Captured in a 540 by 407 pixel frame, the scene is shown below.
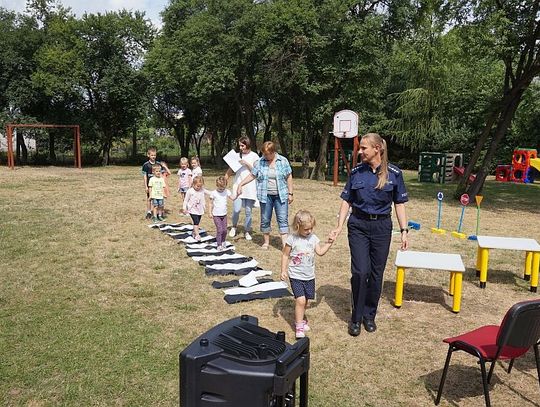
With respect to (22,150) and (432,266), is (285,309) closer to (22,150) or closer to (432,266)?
(432,266)

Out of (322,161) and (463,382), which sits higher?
(322,161)

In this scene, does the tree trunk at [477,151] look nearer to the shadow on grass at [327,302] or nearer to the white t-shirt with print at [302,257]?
the shadow on grass at [327,302]

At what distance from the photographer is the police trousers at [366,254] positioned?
176 inches

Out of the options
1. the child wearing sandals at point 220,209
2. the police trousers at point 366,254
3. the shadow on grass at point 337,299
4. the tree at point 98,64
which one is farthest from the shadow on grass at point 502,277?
the tree at point 98,64

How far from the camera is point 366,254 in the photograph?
4.50 metres

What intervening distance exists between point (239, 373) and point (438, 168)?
22418mm

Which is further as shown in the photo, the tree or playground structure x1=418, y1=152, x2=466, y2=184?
the tree

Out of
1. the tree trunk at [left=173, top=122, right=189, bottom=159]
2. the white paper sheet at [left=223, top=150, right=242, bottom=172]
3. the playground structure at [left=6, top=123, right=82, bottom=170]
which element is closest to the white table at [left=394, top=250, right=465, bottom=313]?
the white paper sheet at [left=223, top=150, right=242, bottom=172]

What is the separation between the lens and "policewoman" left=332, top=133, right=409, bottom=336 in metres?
4.42

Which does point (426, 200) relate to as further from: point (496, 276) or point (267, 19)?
point (267, 19)

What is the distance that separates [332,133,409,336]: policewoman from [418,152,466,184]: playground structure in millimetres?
19116

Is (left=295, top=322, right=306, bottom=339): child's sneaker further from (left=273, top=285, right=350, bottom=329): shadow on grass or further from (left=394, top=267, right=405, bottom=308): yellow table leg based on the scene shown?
(left=394, top=267, right=405, bottom=308): yellow table leg

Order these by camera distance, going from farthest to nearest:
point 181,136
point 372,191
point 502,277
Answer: point 181,136 → point 502,277 → point 372,191

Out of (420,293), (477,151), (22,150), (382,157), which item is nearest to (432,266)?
(420,293)
